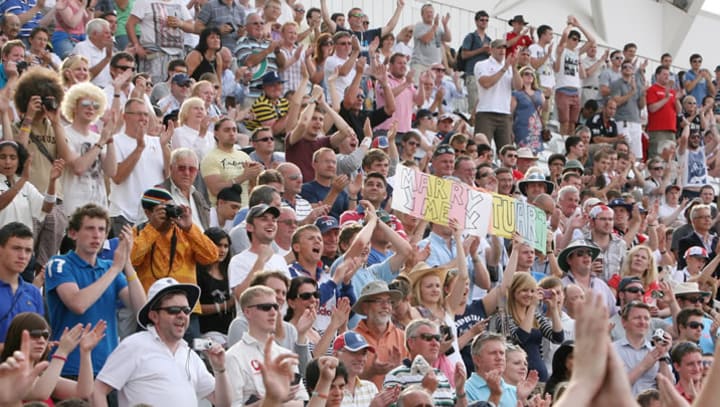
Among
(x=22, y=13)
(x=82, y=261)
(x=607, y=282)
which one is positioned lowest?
(x=607, y=282)

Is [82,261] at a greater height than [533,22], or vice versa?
[533,22]

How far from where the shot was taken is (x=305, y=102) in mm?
13375

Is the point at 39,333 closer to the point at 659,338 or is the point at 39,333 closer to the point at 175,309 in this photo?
the point at 175,309

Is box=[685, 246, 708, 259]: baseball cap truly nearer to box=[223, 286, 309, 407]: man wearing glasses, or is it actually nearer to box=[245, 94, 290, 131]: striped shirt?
box=[245, 94, 290, 131]: striped shirt

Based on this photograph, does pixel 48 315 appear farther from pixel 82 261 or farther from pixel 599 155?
pixel 599 155

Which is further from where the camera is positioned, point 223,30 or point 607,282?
point 223,30

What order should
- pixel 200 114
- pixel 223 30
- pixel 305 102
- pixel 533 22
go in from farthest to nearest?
1. pixel 533 22
2. pixel 223 30
3. pixel 305 102
4. pixel 200 114

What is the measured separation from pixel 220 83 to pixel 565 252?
170 inches

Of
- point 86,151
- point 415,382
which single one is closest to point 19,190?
point 86,151

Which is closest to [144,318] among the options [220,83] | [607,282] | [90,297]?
[90,297]

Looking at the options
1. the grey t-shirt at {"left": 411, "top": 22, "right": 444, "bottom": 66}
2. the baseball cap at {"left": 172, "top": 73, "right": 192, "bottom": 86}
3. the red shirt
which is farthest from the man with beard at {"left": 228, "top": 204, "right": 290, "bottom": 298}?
the red shirt

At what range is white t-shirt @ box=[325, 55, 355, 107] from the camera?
585 inches

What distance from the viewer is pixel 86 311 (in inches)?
279

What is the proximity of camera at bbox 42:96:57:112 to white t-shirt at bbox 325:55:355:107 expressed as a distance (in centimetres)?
564
